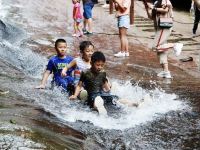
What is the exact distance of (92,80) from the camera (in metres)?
6.69

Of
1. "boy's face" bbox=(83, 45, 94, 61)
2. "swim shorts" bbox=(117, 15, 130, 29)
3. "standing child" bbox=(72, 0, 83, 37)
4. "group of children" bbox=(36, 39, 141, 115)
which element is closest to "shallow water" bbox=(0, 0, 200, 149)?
"group of children" bbox=(36, 39, 141, 115)

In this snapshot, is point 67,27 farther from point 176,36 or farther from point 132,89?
point 132,89

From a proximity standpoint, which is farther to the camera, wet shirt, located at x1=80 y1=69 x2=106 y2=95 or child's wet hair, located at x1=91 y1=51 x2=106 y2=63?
wet shirt, located at x1=80 y1=69 x2=106 y2=95

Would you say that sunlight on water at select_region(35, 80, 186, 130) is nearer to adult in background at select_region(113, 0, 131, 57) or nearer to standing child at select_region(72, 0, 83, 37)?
adult in background at select_region(113, 0, 131, 57)

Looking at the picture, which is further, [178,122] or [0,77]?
[0,77]

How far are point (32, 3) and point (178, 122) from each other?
13.3 meters

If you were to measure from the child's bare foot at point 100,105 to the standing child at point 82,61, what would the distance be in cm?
72

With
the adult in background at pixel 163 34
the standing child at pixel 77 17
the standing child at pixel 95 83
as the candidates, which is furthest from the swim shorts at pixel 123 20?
the standing child at pixel 95 83

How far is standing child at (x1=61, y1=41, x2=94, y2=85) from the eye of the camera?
690 cm

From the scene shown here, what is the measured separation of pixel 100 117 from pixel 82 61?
1288 mm

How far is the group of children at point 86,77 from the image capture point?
6.52 m

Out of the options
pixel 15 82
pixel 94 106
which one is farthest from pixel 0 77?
pixel 94 106

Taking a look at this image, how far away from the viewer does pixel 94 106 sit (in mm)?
6352

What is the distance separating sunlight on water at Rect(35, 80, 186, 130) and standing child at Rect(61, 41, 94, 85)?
1.50 feet
